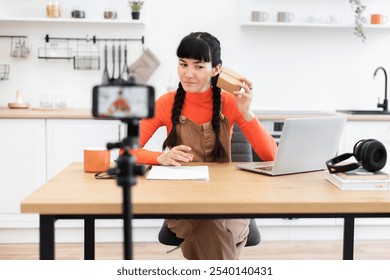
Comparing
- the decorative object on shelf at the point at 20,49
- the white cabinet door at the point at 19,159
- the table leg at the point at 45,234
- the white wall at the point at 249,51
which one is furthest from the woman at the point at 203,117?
the decorative object on shelf at the point at 20,49

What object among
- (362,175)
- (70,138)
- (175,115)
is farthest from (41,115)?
(362,175)

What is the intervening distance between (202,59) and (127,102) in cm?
122

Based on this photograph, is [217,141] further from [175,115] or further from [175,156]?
[175,156]

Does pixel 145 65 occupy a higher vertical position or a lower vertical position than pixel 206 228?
higher

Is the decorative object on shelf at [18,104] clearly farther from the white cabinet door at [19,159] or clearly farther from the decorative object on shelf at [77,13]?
the decorative object on shelf at [77,13]

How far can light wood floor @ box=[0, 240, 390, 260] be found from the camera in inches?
123

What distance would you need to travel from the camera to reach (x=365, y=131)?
3.41 meters

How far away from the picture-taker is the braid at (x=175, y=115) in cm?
213

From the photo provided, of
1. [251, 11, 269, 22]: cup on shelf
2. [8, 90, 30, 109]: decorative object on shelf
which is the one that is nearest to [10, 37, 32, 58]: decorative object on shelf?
[8, 90, 30, 109]: decorative object on shelf

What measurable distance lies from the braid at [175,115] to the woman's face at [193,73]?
0.19ft

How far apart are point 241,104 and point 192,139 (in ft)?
0.88

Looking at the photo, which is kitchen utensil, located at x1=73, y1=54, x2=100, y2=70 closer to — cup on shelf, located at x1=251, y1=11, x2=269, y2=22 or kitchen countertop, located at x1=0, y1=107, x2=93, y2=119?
kitchen countertop, located at x1=0, y1=107, x2=93, y2=119
